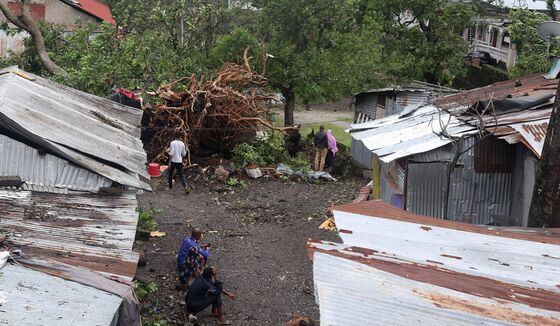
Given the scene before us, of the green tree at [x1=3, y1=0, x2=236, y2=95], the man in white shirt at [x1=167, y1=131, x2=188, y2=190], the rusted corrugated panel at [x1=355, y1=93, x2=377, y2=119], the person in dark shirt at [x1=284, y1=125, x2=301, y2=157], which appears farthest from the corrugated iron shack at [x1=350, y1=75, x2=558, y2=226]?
the rusted corrugated panel at [x1=355, y1=93, x2=377, y2=119]

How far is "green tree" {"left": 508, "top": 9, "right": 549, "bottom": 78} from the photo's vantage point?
64.8 ft

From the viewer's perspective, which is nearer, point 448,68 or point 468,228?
point 468,228

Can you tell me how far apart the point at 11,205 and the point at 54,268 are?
5.35 ft

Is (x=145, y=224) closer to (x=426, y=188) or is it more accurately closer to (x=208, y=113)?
(x=426, y=188)

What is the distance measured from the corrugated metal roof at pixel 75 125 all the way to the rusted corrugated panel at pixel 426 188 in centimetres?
400

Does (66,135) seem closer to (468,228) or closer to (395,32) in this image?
(468,228)

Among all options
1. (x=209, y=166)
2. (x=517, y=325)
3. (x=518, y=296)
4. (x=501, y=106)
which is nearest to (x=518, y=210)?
(x=501, y=106)

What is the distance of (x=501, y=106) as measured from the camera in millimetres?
10375

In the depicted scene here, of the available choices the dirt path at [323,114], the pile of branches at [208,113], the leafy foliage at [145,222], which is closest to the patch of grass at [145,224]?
the leafy foliage at [145,222]

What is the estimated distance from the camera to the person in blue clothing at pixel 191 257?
31.3 feet

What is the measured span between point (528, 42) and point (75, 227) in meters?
18.8

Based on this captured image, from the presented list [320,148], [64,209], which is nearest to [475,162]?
[64,209]

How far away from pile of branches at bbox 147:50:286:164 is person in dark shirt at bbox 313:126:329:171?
128 cm

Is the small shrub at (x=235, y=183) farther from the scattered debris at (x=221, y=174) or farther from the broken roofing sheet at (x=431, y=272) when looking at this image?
the broken roofing sheet at (x=431, y=272)
